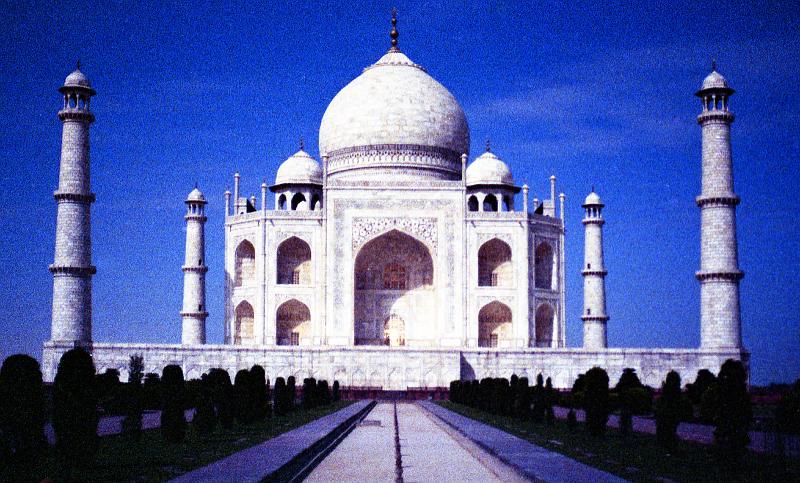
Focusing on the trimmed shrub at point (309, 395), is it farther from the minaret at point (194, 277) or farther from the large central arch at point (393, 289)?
the minaret at point (194, 277)

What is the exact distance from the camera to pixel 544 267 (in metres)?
28.1

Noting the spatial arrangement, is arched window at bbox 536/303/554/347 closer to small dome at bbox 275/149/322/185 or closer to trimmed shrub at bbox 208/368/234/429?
small dome at bbox 275/149/322/185

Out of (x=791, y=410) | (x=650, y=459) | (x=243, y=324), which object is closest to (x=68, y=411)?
(x=650, y=459)

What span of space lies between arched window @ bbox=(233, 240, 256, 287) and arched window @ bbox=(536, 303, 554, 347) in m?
7.70

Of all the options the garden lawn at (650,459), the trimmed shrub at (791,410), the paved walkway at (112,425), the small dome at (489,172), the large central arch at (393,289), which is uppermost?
the small dome at (489,172)

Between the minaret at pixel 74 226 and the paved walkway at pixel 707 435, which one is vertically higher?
the minaret at pixel 74 226

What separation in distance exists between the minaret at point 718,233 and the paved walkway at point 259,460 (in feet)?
45.3

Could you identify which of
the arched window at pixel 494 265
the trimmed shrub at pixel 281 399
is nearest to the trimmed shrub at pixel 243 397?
the trimmed shrub at pixel 281 399

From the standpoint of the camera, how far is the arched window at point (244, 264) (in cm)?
2798

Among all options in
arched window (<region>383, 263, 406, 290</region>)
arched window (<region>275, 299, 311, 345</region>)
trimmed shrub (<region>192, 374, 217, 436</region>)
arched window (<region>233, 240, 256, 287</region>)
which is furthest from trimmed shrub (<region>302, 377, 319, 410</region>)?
arched window (<region>233, 240, 256, 287</region>)

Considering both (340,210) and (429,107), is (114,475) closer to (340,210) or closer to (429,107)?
(340,210)

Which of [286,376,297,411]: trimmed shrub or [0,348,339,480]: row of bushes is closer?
[0,348,339,480]: row of bushes

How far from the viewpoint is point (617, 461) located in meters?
8.31

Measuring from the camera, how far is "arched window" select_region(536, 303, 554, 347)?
90.6 feet
